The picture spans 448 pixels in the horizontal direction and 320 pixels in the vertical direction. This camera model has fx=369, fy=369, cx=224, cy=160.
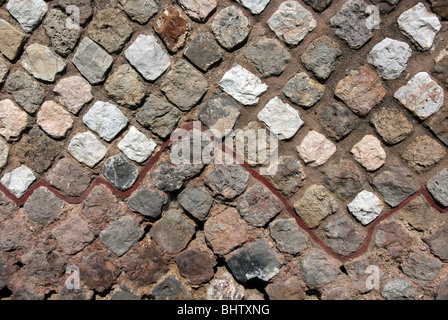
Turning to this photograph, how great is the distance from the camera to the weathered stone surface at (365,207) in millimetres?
1699

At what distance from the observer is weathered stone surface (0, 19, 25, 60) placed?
5.77 feet

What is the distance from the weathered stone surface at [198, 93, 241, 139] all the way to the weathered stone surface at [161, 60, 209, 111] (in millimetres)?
62

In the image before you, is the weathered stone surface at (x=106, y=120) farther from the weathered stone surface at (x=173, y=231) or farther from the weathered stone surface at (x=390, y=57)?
the weathered stone surface at (x=390, y=57)

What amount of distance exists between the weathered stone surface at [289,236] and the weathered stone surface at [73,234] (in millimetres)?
919

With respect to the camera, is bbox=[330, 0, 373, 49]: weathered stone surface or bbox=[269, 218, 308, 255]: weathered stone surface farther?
bbox=[269, 218, 308, 255]: weathered stone surface

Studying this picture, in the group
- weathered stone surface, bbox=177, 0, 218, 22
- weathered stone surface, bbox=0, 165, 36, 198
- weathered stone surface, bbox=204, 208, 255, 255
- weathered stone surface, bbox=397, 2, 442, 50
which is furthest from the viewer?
weathered stone surface, bbox=0, 165, 36, 198

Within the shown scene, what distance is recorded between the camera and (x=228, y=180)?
1762mm

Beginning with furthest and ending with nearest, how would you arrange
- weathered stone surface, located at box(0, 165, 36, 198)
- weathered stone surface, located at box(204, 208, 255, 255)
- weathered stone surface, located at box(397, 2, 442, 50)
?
weathered stone surface, located at box(0, 165, 36, 198)
weathered stone surface, located at box(204, 208, 255, 255)
weathered stone surface, located at box(397, 2, 442, 50)

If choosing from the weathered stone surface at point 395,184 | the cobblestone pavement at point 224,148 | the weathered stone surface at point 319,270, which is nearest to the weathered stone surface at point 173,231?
the cobblestone pavement at point 224,148

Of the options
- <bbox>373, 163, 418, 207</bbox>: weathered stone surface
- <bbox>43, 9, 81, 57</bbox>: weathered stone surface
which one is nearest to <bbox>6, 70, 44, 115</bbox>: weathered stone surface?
<bbox>43, 9, 81, 57</bbox>: weathered stone surface

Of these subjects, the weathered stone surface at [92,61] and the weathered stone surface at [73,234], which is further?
the weathered stone surface at [73,234]

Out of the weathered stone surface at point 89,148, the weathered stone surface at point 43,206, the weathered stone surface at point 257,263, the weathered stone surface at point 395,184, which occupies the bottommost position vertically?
the weathered stone surface at point 43,206

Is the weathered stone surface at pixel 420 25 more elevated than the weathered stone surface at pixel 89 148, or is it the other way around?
the weathered stone surface at pixel 420 25

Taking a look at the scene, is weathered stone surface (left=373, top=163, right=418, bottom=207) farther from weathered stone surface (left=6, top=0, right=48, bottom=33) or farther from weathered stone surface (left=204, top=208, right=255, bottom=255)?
weathered stone surface (left=6, top=0, right=48, bottom=33)
